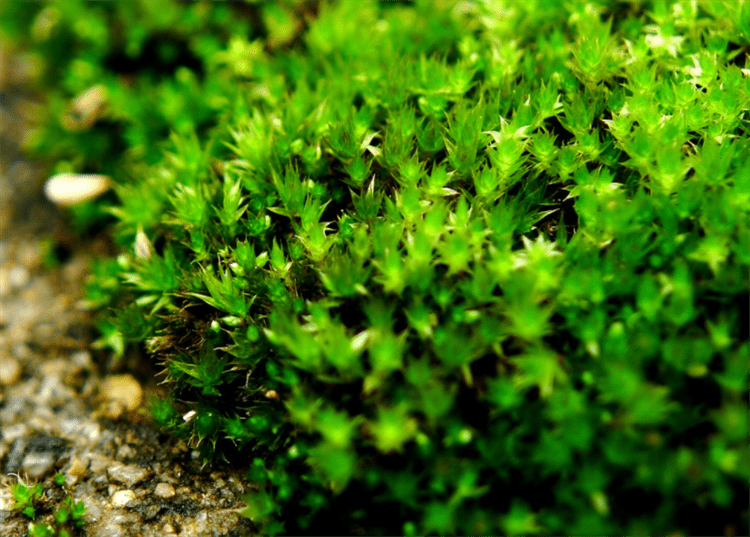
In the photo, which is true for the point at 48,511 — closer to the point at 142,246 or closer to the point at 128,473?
the point at 128,473

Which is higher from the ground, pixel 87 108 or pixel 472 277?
pixel 472 277

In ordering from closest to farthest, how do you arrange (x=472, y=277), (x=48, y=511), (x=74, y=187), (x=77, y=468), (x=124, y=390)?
1. (x=472, y=277)
2. (x=48, y=511)
3. (x=77, y=468)
4. (x=124, y=390)
5. (x=74, y=187)

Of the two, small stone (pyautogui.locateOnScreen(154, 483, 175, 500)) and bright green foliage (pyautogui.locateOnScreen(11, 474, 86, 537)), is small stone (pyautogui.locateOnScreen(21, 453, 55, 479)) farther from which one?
small stone (pyautogui.locateOnScreen(154, 483, 175, 500))

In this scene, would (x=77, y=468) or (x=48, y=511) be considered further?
(x=77, y=468)

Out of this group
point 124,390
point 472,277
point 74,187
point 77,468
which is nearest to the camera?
point 472,277

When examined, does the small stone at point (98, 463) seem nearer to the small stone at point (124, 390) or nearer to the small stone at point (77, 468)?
the small stone at point (77, 468)

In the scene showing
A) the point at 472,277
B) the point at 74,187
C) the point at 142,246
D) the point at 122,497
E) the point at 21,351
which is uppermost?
the point at 472,277

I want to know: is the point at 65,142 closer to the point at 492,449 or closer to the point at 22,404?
the point at 22,404

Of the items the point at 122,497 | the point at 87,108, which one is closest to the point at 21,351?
the point at 122,497
